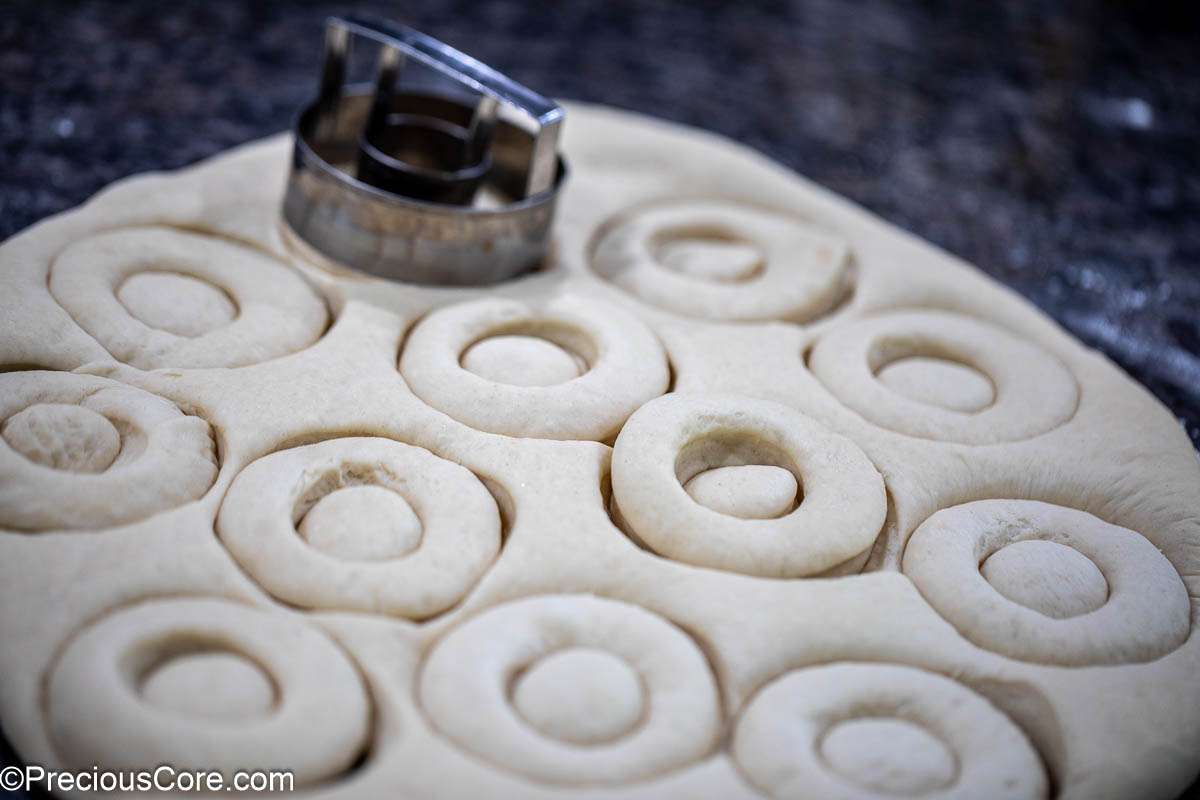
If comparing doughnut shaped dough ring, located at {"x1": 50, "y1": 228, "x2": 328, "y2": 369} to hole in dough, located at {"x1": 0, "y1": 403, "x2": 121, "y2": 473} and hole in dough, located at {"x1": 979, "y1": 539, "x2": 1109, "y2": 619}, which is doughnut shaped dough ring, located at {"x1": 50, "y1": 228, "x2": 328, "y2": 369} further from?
hole in dough, located at {"x1": 979, "y1": 539, "x2": 1109, "y2": 619}

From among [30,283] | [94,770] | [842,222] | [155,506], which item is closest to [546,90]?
[842,222]

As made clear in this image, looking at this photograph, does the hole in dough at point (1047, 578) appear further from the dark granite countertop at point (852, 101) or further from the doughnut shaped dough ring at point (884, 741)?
the dark granite countertop at point (852, 101)

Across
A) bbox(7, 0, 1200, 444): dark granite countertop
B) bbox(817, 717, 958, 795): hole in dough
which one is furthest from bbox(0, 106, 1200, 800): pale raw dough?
bbox(7, 0, 1200, 444): dark granite countertop

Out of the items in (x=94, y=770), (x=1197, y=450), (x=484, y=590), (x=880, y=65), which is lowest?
(x=94, y=770)

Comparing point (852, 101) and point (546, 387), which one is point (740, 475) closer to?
point (546, 387)

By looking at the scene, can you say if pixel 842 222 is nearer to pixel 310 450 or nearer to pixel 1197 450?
pixel 1197 450

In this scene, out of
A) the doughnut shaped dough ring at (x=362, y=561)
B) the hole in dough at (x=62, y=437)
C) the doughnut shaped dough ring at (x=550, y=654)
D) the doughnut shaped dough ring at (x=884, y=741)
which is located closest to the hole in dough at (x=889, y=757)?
the doughnut shaped dough ring at (x=884, y=741)

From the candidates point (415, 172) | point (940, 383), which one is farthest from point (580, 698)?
point (415, 172)
